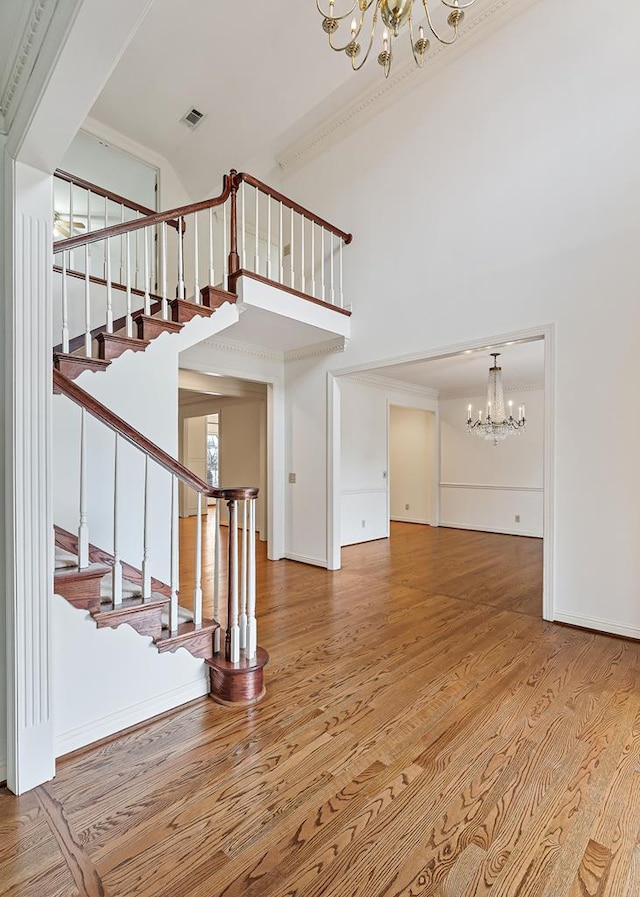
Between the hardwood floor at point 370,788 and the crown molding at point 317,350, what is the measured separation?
3.13m

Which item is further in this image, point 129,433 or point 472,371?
point 472,371

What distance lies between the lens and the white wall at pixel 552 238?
3.13 metres

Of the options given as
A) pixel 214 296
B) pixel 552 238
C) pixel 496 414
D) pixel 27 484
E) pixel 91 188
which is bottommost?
pixel 27 484

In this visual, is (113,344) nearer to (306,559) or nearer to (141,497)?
(141,497)

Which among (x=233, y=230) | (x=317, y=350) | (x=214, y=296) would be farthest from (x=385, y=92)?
(x=214, y=296)

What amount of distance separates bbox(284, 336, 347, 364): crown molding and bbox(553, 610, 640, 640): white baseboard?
128 inches

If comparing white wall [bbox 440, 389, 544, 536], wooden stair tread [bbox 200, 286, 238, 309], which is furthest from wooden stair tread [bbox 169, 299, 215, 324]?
white wall [bbox 440, 389, 544, 536]

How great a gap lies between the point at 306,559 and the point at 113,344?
333 centimetres

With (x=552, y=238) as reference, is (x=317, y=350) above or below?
below

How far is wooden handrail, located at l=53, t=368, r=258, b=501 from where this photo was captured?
6.47ft

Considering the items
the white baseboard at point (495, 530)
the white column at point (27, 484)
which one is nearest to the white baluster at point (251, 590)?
the white column at point (27, 484)

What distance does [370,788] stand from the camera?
1695 millimetres

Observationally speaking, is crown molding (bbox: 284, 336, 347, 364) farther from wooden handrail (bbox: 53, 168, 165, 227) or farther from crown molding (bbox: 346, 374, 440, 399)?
wooden handrail (bbox: 53, 168, 165, 227)

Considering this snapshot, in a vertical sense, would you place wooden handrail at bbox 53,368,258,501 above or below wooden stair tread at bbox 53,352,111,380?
below
